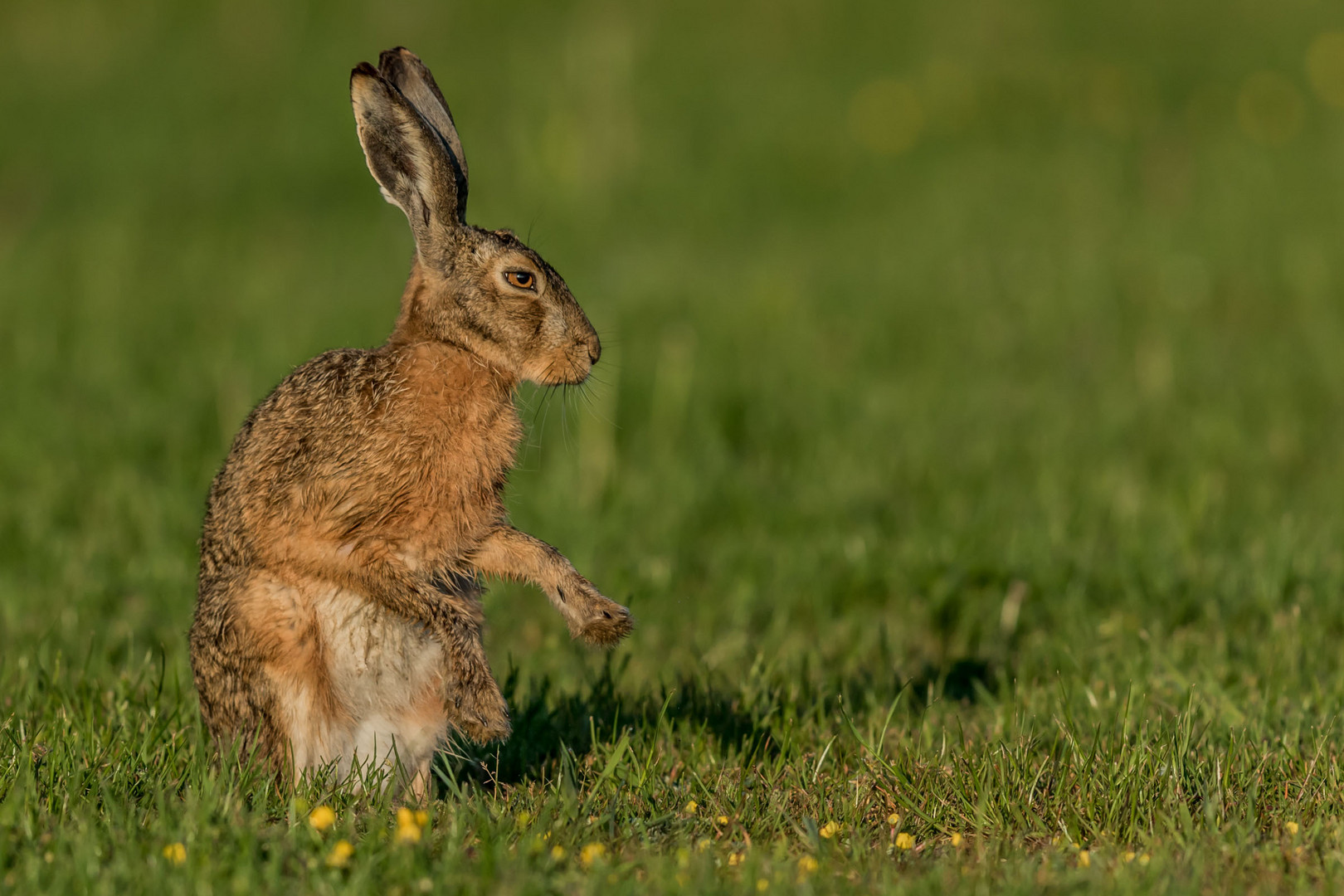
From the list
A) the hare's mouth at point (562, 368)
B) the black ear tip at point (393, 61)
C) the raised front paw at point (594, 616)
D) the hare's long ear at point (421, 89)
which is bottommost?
the raised front paw at point (594, 616)

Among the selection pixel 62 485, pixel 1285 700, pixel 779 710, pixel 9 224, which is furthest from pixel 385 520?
pixel 9 224

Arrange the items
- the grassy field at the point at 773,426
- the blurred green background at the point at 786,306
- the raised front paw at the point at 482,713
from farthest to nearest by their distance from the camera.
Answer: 1. the blurred green background at the point at 786,306
2. the raised front paw at the point at 482,713
3. the grassy field at the point at 773,426

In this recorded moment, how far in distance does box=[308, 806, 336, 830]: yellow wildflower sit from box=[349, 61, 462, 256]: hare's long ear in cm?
155

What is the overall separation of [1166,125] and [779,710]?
992 cm

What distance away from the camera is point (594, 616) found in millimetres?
3920

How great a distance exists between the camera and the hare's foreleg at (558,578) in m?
3.92

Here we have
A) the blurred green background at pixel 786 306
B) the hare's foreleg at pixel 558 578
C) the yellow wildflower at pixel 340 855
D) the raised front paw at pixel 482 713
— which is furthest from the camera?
the blurred green background at pixel 786 306

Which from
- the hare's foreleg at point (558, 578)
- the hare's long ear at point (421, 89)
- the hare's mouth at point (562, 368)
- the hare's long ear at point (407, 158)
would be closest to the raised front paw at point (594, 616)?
the hare's foreleg at point (558, 578)

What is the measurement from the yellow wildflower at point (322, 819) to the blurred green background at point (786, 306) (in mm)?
1404

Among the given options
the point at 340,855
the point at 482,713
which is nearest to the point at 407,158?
the point at 482,713

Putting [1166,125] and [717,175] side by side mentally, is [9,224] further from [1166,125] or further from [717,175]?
[1166,125]

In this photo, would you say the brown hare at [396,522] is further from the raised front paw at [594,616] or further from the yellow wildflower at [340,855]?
the yellow wildflower at [340,855]

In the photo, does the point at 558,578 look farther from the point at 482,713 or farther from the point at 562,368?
the point at 562,368

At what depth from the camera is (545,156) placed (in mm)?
7875
